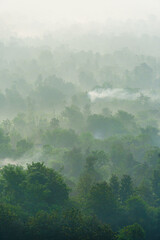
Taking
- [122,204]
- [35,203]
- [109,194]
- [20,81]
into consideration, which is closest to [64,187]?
[35,203]

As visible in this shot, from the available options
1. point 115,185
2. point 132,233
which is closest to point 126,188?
point 115,185

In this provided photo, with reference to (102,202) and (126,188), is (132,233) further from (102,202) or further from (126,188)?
(126,188)

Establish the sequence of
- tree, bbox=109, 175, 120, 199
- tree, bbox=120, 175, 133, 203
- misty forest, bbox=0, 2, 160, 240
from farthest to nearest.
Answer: tree, bbox=109, 175, 120, 199 < tree, bbox=120, 175, 133, 203 < misty forest, bbox=0, 2, 160, 240

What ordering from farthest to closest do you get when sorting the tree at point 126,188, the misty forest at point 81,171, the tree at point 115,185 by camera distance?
the tree at point 115,185 → the tree at point 126,188 → the misty forest at point 81,171

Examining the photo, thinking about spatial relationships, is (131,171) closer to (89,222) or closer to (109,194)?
(109,194)

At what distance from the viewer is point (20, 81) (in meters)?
172

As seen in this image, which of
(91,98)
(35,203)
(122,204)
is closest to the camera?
(35,203)

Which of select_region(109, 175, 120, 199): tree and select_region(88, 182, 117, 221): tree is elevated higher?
select_region(109, 175, 120, 199): tree

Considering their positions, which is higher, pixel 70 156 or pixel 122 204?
pixel 70 156

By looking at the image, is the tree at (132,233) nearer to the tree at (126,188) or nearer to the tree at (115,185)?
the tree at (126,188)

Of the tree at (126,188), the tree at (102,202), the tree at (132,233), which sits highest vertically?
the tree at (126,188)

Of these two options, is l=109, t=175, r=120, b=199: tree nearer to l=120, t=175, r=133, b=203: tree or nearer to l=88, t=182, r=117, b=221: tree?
l=120, t=175, r=133, b=203: tree

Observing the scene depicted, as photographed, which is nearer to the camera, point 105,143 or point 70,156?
point 70,156

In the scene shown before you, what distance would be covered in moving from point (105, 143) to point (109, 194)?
129ft
